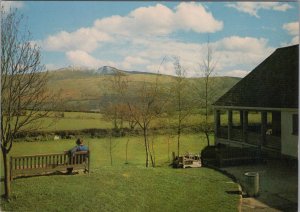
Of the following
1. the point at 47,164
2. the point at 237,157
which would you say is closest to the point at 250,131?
the point at 237,157

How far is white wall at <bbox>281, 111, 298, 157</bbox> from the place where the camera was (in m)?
14.5

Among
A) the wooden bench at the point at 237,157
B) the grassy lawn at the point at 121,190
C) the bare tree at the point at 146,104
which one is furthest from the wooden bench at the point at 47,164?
the wooden bench at the point at 237,157

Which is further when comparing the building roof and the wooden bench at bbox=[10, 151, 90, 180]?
the building roof

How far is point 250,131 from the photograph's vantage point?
1945 cm

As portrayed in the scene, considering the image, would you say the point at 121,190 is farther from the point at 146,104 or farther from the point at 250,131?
the point at 250,131

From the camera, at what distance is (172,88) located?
16.8m

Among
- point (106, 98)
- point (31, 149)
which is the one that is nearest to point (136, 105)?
point (106, 98)

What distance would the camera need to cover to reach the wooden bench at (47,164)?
11.3 m

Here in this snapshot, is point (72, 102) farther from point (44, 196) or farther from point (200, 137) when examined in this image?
point (200, 137)

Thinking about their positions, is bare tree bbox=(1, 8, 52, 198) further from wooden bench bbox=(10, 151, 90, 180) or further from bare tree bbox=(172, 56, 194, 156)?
bare tree bbox=(172, 56, 194, 156)

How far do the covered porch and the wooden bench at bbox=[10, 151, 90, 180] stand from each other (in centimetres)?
840

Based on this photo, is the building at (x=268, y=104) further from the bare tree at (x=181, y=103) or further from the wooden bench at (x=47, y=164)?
the wooden bench at (x=47, y=164)

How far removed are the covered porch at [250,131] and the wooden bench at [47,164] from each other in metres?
8.40

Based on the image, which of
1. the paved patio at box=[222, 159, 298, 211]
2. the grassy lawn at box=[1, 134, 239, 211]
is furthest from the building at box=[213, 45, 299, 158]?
the grassy lawn at box=[1, 134, 239, 211]
